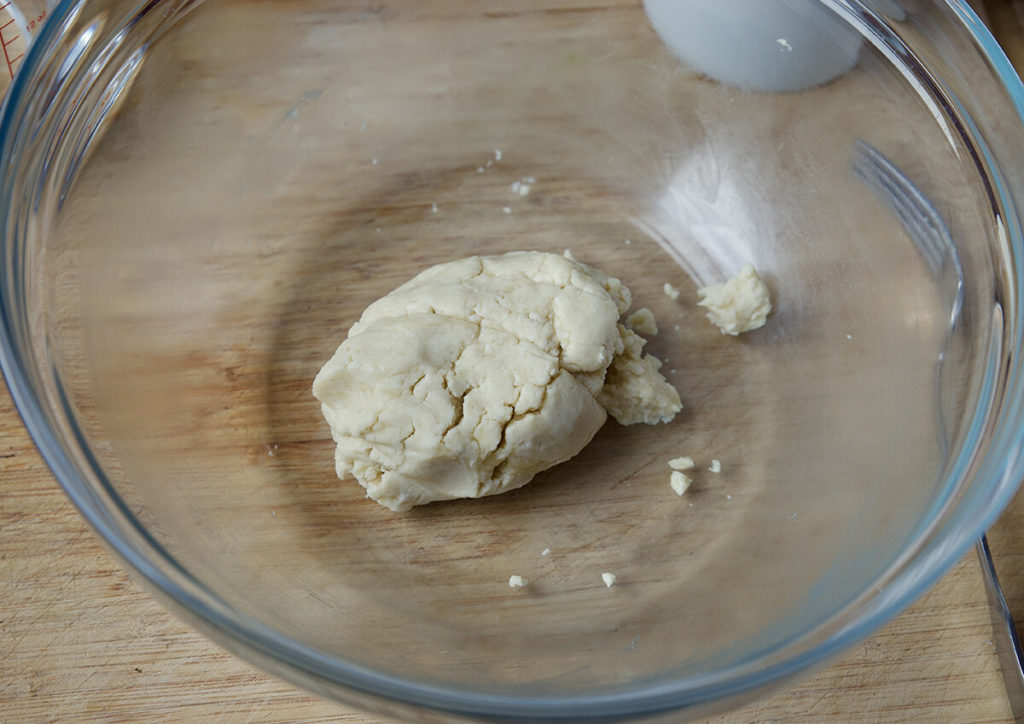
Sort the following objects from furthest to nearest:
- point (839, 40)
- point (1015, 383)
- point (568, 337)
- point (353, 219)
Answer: point (353, 219), point (839, 40), point (568, 337), point (1015, 383)

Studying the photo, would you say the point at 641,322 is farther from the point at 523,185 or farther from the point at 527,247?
the point at 523,185

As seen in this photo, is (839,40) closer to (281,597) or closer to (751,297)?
(751,297)

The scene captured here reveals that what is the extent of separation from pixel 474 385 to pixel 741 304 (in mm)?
548

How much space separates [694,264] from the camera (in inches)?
70.3

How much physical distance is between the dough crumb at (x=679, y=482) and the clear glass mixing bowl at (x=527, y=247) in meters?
0.03

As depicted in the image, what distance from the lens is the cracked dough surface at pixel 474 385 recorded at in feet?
4.64

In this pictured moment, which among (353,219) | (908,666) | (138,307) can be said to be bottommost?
(908,666)

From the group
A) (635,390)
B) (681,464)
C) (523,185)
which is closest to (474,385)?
(635,390)

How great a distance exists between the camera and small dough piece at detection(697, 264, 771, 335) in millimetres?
1677

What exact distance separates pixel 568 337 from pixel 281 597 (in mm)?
592

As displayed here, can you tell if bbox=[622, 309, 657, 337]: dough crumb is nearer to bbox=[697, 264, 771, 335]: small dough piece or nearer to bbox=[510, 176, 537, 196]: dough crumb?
bbox=[697, 264, 771, 335]: small dough piece

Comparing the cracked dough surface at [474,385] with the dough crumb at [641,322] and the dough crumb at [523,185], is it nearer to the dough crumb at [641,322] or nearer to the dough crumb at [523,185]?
the dough crumb at [641,322]

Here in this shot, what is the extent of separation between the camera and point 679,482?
5.07 ft

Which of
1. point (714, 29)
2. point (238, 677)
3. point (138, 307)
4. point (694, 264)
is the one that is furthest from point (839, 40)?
point (238, 677)
